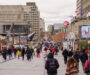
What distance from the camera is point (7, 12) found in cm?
17712

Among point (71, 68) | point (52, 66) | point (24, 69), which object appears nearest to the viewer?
point (52, 66)

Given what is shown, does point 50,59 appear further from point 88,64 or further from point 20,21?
point 20,21

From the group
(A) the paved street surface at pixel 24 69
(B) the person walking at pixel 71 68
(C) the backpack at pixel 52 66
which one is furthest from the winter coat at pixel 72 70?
(A) the paved street surface at pixel 24 69

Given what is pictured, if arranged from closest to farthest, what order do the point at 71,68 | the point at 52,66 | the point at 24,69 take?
the point at 52,66 < the point at 71,68 < the point at 24,69

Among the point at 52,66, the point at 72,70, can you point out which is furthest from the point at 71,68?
the point at 52,66

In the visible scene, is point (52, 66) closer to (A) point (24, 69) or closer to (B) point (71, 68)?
(B) point (71, 68)

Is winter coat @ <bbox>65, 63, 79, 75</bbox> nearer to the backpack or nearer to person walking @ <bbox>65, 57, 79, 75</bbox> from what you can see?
person walking @ <bbox>65, 57, 79, 75</bbox>

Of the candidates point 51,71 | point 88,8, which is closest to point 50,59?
point 51,71

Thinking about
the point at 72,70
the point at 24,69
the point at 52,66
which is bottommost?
the point at 24,69

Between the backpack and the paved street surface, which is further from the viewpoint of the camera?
the paved street surface

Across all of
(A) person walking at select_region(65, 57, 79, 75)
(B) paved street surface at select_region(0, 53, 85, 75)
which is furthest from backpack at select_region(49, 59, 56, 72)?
(B) paved street surface at select_region(0, 53, 85, 75)

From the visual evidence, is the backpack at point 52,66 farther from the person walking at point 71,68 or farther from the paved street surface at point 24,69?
the paved street surface at point 24,69

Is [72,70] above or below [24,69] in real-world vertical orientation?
above

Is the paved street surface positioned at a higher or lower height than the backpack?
lower
